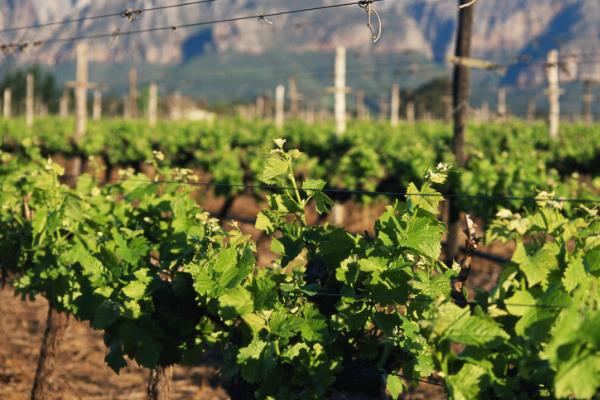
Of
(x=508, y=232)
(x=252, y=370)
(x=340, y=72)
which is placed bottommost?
(x=252, y=370)

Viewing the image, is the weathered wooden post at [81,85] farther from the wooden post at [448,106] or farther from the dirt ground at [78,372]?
the dirt ground at [78,372]

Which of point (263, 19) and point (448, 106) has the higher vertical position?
point (448, 106)

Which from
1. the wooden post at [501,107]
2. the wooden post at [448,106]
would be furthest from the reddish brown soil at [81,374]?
the wooden post at [501,107]

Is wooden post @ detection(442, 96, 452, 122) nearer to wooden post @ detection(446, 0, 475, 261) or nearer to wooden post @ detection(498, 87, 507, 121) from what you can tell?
wooden post @ detection(446, 0, 475, 261)

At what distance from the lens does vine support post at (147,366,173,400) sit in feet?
15.6

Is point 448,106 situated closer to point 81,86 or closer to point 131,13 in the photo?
point 81,86

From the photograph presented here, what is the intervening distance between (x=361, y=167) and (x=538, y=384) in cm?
1263

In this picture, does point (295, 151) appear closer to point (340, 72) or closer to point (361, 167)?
point (361, 167)

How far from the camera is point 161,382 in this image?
4754mm

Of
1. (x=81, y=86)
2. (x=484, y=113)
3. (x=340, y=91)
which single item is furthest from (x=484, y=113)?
(x=340, y=91)

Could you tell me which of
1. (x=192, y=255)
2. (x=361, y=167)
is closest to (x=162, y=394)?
(x=192, y=255)

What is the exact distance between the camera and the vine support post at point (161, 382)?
4746 millimetres

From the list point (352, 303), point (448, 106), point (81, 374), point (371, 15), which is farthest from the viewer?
point (448, 106)

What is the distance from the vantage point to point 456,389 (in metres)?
2.62
